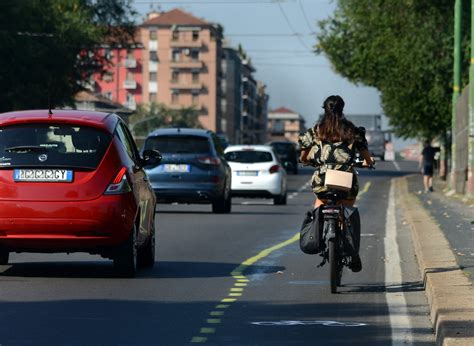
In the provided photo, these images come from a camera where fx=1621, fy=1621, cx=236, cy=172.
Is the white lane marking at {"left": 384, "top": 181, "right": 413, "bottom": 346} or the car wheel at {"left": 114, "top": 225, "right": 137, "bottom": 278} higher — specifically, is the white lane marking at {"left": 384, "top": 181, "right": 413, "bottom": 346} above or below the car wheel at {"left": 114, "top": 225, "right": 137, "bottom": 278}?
below

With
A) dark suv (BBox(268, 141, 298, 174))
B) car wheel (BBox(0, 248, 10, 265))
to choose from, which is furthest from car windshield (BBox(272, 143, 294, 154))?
car wheel (BBox(0, 248, 10, 265))

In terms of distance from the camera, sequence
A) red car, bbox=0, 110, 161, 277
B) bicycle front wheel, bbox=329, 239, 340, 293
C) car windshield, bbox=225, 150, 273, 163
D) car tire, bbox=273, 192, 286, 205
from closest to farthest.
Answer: bicycle front wheel, bbox=329, 239, 340, 293 < red car, bbox=0, 110, 161, 277 < car tire, bbox=273, 192, 286, 205 < car windshield, bbox=225, 150, 273, 163

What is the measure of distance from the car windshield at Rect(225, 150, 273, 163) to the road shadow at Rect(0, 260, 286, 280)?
78.4ft

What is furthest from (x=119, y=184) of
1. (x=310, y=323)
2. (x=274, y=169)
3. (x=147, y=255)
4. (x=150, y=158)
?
(x=274, y=169)

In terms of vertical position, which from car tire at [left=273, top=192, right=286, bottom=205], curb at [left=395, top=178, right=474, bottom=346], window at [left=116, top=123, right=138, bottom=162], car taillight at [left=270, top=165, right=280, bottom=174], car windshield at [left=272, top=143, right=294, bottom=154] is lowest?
car tire at [left=273, top=192, right=286, bottom=205]

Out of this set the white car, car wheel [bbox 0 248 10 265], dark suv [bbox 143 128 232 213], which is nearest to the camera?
car wheel [bbox 0 248 10 265]

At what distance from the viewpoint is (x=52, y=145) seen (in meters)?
15.3

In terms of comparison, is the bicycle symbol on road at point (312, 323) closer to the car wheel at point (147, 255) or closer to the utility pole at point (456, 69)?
the car wheel at point (147, 255)

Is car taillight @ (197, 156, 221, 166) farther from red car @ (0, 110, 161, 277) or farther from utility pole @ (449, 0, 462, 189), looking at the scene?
red car @ (0, 110, 161, 277)

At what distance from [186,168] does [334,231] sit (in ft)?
60.9

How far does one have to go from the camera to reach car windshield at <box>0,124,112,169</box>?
15.1 m

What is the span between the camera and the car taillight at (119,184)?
49.8 feet

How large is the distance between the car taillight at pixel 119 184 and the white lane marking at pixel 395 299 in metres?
2.66

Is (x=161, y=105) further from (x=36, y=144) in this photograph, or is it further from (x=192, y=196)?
(x=36, y=144)
